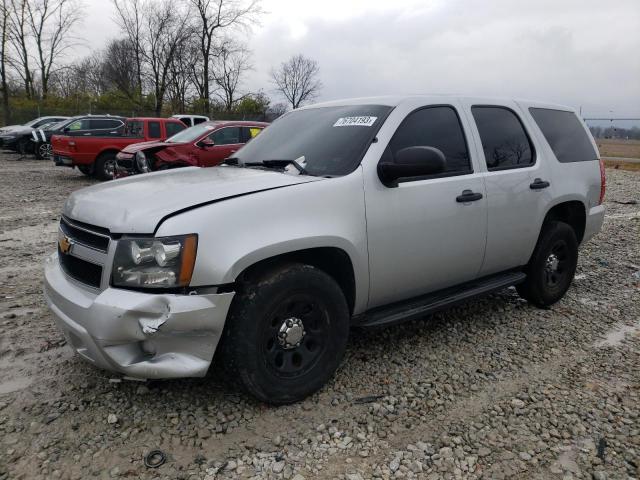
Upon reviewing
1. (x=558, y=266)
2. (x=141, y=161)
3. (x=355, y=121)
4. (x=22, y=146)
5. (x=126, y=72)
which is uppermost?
(x=126, y=72)

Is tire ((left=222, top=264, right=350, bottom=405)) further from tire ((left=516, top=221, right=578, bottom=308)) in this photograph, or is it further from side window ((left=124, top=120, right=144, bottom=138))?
side window ((left=124, top=120, right=144, bottom=138))

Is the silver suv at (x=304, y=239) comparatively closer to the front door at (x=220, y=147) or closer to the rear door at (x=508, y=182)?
the rear door at (x=508, y=182)

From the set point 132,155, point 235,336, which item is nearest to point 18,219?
point 132,155

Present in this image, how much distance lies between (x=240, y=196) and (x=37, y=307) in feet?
8.66

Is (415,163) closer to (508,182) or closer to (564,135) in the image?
(508,182)

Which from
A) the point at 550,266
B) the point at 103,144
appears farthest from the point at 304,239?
the point at 103,144

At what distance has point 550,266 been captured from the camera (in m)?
4.40

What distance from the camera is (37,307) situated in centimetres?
414

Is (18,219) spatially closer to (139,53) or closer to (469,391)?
(469,391)

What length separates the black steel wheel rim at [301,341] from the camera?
2.65m

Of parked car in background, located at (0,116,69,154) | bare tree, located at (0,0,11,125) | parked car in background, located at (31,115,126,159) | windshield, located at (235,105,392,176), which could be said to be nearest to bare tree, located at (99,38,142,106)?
bare tree, located at (0,0,11,125)

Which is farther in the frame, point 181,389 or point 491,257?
point 491,257

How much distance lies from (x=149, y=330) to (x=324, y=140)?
1.69m

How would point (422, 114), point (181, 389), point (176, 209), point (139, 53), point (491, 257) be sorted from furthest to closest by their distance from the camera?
1. point (139, 53)
2. point (491, 257)
3. point (422, 114)
4. point (181, 389)
5. point (176, 209)
